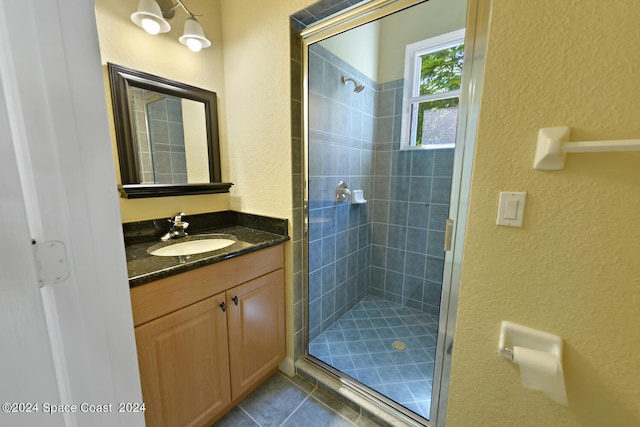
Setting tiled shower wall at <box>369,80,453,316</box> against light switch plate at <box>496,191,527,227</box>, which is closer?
light switch plate at <box>496,191,527,227</box>

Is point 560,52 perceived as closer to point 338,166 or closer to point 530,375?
point 530,375

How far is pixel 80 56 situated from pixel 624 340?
147 centimetres

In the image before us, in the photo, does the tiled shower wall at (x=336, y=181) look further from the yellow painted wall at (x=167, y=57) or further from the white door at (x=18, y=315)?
the white door at (x=18, y=315)

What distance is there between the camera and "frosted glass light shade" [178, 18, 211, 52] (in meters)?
1.34

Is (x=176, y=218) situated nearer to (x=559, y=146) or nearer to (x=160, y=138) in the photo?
(x=160, y=138)

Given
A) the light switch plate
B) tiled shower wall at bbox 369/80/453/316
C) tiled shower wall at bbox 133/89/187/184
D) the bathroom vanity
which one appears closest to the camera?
the light switch plate

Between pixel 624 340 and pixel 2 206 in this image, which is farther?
pixel 624 340

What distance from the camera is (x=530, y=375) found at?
0.76 m

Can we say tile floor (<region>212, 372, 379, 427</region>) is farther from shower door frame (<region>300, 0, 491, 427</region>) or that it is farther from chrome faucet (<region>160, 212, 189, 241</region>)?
chrome faucet (<region>160, 212, 189, 241</region>)

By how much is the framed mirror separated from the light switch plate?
1495 millimetres

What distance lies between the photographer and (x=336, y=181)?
6.18ft

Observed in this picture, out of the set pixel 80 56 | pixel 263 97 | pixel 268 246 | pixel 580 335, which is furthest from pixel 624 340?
pixel 263 97

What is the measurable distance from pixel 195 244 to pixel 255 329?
60 cm

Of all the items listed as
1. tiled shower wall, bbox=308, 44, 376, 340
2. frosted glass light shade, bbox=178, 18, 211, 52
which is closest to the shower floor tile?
tiled shower wall, bbox=308, 44, 376, 340
